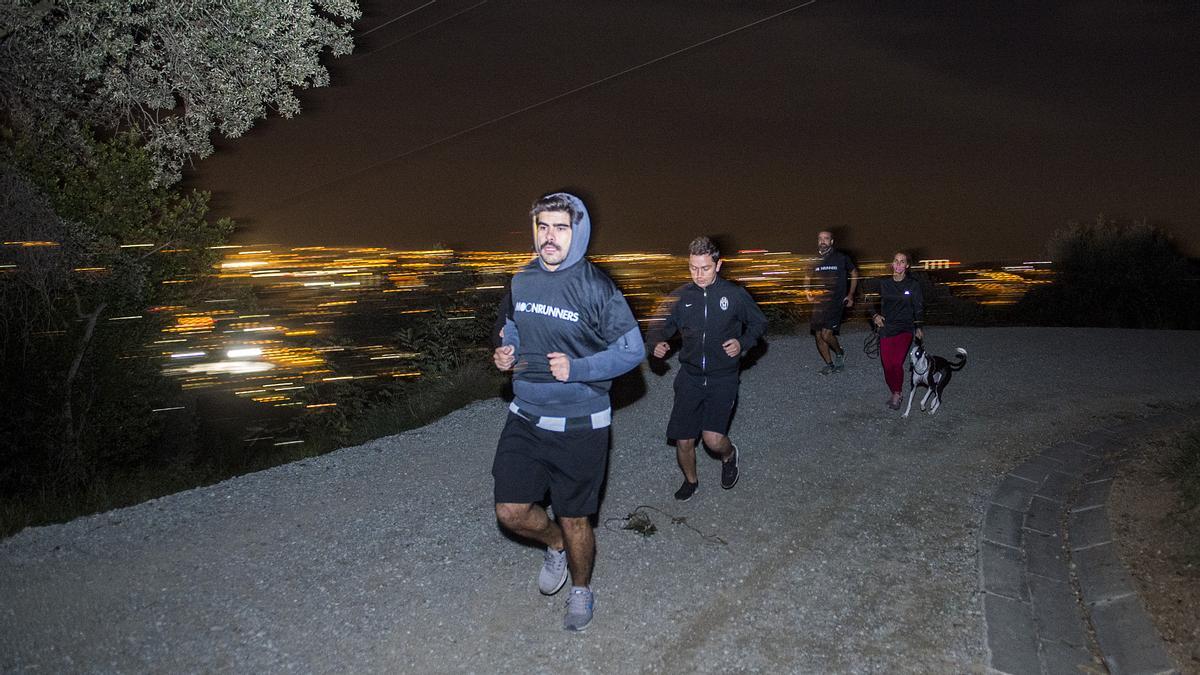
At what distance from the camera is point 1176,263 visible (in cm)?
2017

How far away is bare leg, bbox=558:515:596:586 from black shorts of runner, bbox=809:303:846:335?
695cm

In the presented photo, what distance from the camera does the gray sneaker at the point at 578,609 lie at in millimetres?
4199

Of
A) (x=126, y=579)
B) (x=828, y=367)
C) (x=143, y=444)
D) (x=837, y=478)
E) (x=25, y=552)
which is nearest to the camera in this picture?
(x=126, y=579)

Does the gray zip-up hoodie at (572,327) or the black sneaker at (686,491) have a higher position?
the gray zip-up hoodie at (572,327)

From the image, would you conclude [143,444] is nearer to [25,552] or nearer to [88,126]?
[88,126]

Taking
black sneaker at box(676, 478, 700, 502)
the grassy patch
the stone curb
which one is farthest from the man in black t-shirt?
black sneaker at box(676, 478, 700, 502)

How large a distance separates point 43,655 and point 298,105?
6.84 meters

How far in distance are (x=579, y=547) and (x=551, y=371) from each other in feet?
3.21

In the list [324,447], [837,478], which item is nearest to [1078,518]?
[837,478]

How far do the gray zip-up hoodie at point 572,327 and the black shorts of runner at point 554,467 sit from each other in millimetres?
129

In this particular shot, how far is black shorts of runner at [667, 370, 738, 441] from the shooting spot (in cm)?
599

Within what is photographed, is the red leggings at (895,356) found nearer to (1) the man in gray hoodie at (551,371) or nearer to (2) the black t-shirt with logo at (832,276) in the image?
(2) the black t-shirt with logo at (832,276)

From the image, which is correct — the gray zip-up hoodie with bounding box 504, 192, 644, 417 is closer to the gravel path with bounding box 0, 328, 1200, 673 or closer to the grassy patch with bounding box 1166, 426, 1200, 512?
the gravel path with bounding box 0, 328, 1200, 673

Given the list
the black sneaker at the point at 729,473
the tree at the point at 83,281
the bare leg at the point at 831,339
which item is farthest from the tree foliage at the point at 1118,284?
the tree at the point at 83,281
